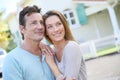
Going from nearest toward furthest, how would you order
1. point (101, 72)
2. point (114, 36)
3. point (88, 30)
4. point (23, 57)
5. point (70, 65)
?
point (23, 57) < point (70, 65) < point (101, 72) < point (114, 36) < point (88, 30)

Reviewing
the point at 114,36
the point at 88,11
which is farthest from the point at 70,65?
the point at 88,11

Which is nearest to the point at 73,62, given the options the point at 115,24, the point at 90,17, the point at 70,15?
the point at 115,24

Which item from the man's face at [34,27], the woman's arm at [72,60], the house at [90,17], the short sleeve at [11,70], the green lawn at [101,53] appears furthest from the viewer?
the house at [90,17]

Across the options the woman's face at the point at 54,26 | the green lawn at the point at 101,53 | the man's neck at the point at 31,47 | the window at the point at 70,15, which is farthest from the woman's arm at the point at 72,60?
the window at the point at 70,15

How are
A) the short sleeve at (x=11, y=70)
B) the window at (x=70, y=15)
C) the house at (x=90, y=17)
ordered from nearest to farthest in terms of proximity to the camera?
the short sleeve at (x=11, y=70)
the house at (x=90, y=17)
the window at (x=70, y=15)

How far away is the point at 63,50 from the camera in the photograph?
2791mm

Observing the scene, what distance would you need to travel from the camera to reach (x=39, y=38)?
8.54 feet

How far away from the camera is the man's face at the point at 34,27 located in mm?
2594

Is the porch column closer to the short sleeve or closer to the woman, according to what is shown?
the woman

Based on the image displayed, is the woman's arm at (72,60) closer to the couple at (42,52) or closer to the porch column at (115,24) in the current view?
the couple at (42,52)

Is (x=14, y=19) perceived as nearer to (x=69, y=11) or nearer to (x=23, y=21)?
(x=69, y=11)

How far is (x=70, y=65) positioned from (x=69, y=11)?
43.3ft

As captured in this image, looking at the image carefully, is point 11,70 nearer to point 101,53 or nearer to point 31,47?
point 31,47

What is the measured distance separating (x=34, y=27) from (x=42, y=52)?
220 mm
